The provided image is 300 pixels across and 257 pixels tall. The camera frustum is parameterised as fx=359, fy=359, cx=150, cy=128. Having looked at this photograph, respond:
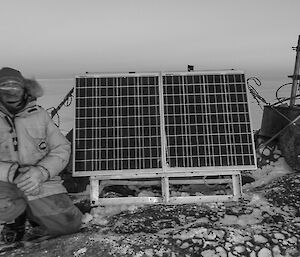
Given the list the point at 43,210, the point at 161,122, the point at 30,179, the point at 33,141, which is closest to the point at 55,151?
the point at 33,141

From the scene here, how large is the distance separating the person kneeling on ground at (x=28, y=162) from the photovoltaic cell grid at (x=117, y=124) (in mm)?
538

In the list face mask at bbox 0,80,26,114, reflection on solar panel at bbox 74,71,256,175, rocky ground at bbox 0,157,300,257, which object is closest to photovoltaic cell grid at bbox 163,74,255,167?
reflection on solar panel at bbox 74,71,256,175

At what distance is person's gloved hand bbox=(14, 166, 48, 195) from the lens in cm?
327

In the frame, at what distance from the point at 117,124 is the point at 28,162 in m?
1.13

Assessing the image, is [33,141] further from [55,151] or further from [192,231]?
[192,231]

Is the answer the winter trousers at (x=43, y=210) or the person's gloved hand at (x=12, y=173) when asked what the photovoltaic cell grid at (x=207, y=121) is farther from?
the person's gloved hand at (x=12, y=173)

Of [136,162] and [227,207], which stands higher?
[136,162]

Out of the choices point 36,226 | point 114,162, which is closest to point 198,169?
point 114,162

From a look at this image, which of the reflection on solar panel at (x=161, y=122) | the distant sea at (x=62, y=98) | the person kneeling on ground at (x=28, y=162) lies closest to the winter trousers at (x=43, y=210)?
the person kneeling on ground at (x=28, y=162)

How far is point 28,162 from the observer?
356 centimetres

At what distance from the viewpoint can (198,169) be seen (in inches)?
162

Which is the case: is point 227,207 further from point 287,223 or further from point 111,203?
point 111,203

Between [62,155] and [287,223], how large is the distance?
2.35 meters

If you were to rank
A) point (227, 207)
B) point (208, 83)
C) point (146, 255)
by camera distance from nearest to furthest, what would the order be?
1. point (146, 255)
2. point (227, 207)
3. point (208, 83)
